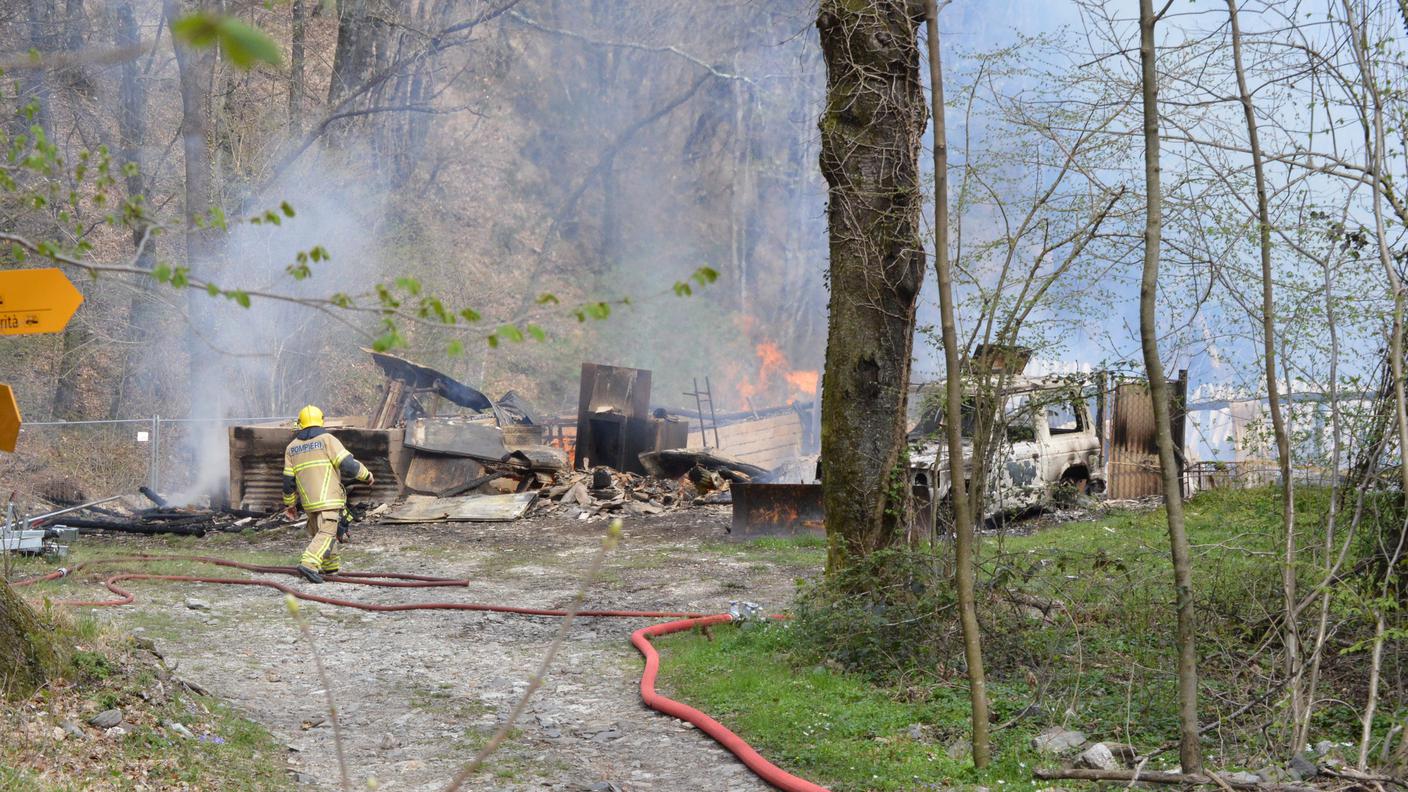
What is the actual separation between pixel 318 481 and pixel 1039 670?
25.3 ft

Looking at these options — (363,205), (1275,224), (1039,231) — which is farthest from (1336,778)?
(363,205)

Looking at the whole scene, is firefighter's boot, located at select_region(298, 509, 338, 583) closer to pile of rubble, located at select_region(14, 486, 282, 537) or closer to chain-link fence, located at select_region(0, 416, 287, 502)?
pile of rubble, located at select_region(14, 486, 282, 537)

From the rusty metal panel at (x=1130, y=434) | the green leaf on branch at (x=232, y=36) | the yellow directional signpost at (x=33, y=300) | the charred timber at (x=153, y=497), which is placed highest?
the rusty metal panel at (x=1130, y=434)

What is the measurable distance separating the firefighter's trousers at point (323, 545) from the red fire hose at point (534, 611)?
121mm

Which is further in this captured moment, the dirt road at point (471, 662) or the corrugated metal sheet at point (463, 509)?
the corrugated metal sheet at point (463, 509)

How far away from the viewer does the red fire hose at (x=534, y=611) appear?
563cm

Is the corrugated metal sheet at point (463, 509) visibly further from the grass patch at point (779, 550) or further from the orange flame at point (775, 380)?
the orange flame at point (775, 380)

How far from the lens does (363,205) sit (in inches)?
1288

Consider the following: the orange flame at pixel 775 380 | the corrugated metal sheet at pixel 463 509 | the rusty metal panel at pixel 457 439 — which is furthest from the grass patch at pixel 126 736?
the orange flame at pixel 775 380

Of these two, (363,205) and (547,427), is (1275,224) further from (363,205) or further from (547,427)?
(363,205)

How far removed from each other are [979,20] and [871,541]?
41.7 meters

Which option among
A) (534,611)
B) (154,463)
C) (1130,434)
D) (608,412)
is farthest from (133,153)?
(1130,434)

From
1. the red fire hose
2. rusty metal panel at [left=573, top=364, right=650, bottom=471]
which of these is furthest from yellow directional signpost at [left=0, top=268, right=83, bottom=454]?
rusty metal panel at [left=573, top=364, right=650, bottom=471]

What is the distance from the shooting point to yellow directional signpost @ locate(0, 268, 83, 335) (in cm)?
510
